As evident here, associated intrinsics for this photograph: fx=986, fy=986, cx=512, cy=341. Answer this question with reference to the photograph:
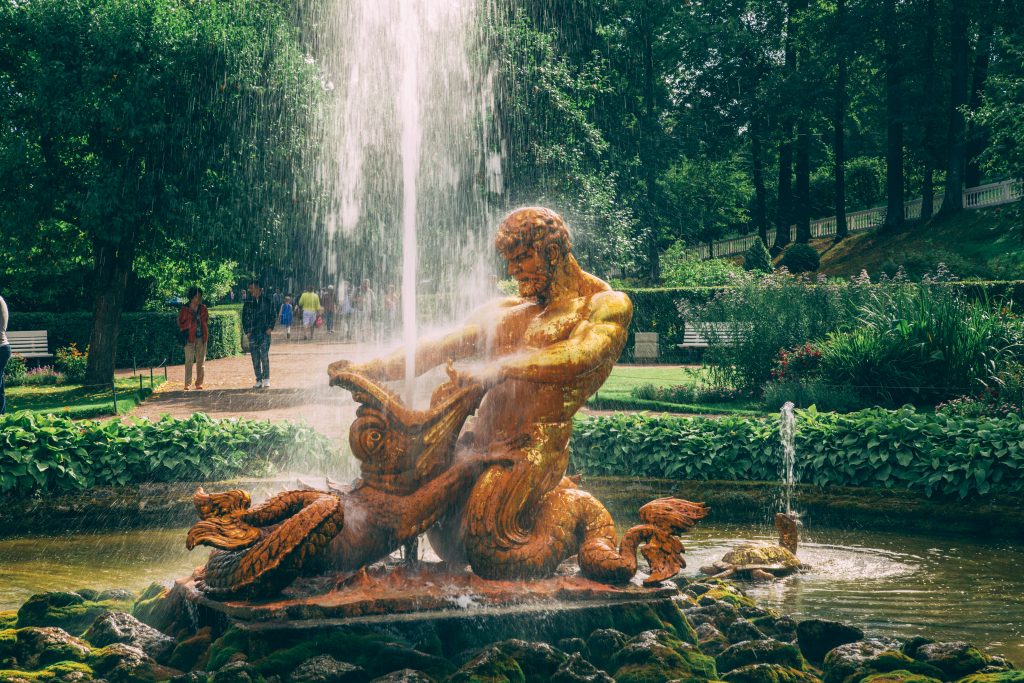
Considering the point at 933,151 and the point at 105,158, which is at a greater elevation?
the point at 933,151

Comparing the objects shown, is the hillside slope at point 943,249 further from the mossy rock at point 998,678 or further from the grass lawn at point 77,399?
the mossy rock at point 998,678

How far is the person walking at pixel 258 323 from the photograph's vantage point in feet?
56.1

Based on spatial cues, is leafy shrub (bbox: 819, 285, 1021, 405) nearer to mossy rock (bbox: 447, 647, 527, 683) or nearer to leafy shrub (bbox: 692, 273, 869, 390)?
leafy shrub (bbox: 692, 273, 869, 390)

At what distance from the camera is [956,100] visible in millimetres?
36000

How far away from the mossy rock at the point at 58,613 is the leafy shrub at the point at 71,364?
15330mm

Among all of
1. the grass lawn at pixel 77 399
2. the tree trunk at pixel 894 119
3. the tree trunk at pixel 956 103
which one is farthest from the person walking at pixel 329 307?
the tree trunk at pixel 956 103

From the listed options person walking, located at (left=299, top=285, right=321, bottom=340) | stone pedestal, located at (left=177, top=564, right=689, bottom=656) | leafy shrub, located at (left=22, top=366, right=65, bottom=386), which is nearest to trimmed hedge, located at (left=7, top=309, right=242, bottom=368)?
leafy shrub, located at (left=22, top=366, right=65, bottom=386)

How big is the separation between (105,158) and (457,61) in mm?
9786

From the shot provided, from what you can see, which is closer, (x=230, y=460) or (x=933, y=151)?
(x=230, y=460)

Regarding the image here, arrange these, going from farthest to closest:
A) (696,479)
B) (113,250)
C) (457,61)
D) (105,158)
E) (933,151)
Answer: (933,151) < (457,61) < (113,250) < (105,158) < (696,479)

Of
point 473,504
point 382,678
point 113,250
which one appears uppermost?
point 113,250

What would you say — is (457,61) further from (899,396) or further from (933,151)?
(933,151)

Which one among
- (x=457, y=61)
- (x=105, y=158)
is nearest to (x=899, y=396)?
(x=105, y=158)

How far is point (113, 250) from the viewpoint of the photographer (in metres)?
18.1
